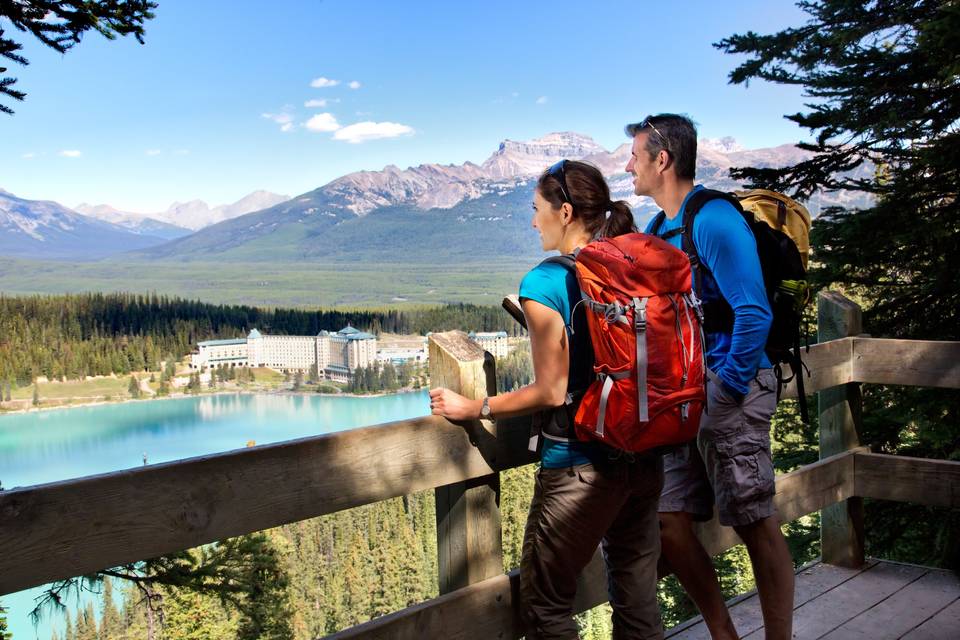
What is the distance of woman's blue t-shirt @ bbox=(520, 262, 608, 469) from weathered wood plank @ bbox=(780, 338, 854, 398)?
1.33m

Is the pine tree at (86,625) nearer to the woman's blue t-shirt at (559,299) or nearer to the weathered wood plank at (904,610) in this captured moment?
the weathered wood plank at (904,610)

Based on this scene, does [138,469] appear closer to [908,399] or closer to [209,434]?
[908,399]

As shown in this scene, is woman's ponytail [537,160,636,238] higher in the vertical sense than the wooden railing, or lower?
higher

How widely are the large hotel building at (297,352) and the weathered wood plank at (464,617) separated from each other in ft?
468

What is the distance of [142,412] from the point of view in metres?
137

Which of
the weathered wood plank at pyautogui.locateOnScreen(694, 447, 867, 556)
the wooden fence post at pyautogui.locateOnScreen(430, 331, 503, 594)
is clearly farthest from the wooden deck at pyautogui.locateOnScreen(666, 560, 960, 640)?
the wooden fence post at pyautogui.locateOnScreen(430, 331, 503, 594)

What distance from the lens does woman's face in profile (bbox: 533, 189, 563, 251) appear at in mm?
1832

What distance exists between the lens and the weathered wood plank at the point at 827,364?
2.87m

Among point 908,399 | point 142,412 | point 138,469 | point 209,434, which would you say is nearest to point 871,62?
point 908,399

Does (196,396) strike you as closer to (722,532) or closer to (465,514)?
(722,532)

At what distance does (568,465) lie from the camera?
173 cm

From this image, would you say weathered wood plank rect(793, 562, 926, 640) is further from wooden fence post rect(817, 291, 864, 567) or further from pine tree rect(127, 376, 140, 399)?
pine tree rect(127, 376, 140, 399)

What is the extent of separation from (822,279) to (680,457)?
668 cm

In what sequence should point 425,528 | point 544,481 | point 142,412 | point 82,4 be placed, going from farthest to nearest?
A: 1. point 142,412
2. point 425,528
3. point 82,4
4. point 544,481
